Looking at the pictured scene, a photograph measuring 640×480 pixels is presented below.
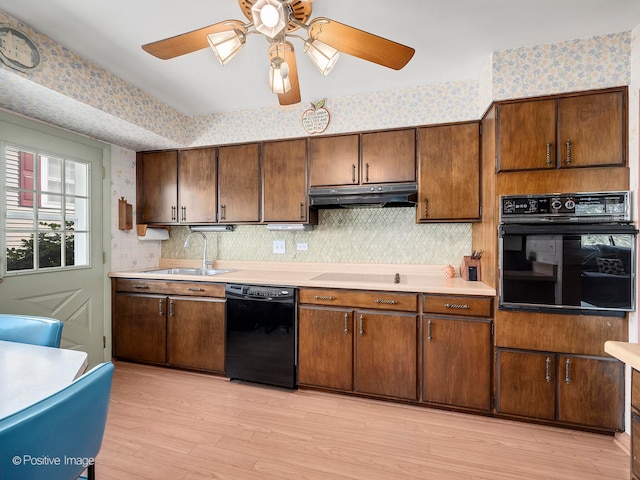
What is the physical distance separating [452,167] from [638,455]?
199cm

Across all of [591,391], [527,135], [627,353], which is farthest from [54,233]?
[591,391]

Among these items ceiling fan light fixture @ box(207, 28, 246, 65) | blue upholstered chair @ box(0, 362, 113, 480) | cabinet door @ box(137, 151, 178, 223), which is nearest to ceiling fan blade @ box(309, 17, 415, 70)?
ceiling fan light fixture @ box(207, 28, 246, 65)

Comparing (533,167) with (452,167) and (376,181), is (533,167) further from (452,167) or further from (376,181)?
(376,181)

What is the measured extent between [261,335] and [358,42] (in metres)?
2.18

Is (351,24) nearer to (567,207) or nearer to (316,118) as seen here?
(316,118)

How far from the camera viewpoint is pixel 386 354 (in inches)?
92.5

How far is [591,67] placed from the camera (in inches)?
78.0

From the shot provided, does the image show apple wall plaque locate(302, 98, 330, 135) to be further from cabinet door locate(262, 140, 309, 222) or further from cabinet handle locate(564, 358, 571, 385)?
cabinet handle locate(564, 358, 571, 385)

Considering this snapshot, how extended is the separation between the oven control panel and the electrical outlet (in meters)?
1.99

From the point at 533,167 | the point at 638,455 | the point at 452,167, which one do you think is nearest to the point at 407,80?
the point at 452,167

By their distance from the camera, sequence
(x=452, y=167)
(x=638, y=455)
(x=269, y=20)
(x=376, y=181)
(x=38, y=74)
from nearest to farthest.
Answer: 1. (x=638, y=455)
2. (x=269, y=20)
3. (x=38, y=74)
4. (x=452, y=167)
5. (x=376, y=181)

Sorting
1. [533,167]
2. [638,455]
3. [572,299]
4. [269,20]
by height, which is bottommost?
[638,455]

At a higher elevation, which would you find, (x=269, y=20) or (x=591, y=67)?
(x=591, y=67)

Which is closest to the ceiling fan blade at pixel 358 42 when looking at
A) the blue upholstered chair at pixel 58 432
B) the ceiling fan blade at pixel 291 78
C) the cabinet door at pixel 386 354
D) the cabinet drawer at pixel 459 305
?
the ceiling fan blade at pixel 291 78
